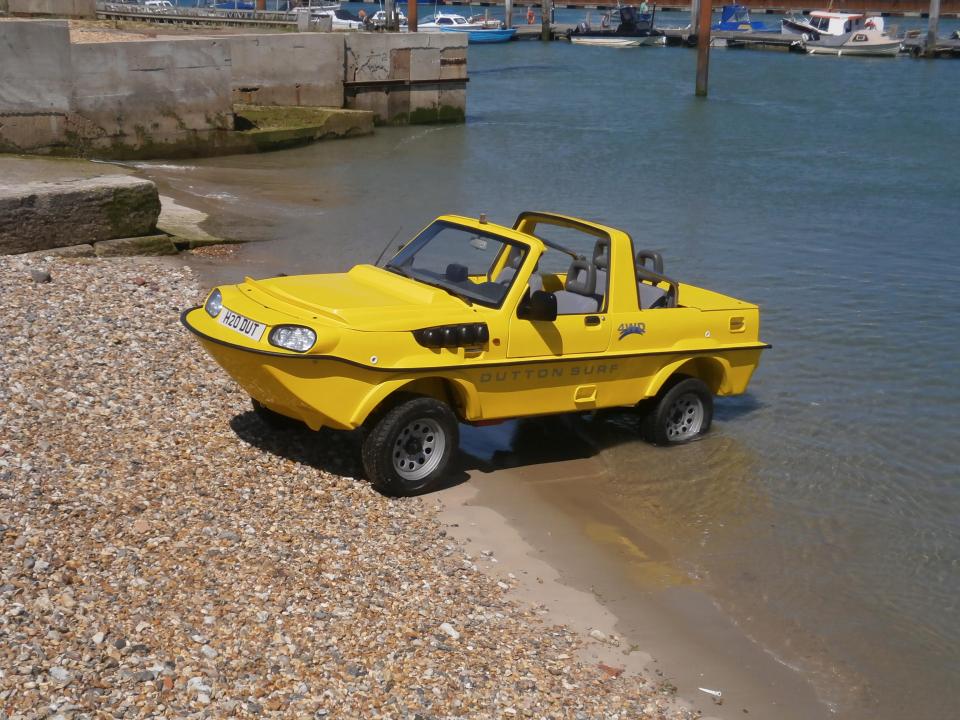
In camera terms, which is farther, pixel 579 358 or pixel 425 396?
pixel 579 358

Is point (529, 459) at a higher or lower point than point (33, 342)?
lower

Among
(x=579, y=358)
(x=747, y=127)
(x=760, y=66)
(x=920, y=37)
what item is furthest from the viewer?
(x=920, y=37)

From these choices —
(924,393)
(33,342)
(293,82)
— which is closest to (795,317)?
(924,393)

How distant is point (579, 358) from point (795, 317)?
20.9ft

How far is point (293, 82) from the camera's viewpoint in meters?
28.7

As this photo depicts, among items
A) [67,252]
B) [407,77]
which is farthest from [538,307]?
[407,77]

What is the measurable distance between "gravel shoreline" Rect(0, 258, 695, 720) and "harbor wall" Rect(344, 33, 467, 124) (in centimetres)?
2262

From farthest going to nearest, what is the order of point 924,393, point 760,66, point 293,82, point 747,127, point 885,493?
point 760,66, point 747,127, point 293,82, point 924,393, point 885,493

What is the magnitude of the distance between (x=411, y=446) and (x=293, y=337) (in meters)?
1.22

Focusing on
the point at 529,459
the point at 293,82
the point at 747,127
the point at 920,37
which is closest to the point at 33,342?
the point at 529,459

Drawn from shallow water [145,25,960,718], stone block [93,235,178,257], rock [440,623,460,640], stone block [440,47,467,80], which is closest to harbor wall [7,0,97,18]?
Result: stone block [440,47,467,80]

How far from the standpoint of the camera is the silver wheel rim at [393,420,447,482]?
7945mm

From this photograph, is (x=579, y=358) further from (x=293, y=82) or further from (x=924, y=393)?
(x=293, y=82)

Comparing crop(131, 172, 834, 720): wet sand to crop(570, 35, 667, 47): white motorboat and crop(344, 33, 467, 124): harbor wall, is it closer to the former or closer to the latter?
crop(344, 33, 467, 124): harbor wall
